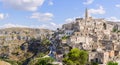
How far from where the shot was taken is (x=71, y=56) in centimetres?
4444

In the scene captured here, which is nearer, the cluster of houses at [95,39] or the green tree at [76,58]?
the green tree at [76,58]

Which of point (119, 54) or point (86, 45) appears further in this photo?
point (86, 45)

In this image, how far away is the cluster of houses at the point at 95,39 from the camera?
5281 centimetres

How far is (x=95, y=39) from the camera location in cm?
6631

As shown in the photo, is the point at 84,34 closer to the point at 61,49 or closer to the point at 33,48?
the point at 61,49

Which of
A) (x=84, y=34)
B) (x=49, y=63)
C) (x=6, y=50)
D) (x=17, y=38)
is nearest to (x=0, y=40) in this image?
(x=17, y=38)

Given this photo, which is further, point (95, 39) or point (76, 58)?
point (95, 39)

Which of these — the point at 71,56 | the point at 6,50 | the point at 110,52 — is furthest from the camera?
the point at 6,50

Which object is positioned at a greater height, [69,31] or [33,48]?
[69,31]

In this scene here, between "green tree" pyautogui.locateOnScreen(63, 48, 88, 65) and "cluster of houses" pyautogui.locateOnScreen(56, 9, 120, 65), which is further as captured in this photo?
"cluster of houses" pyautogui.locateOnScreen(56, 9, 120, 65)

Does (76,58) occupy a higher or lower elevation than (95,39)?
lower

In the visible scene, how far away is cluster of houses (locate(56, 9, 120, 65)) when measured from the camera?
52.8 meters

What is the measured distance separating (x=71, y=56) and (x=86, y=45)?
56.8 ft

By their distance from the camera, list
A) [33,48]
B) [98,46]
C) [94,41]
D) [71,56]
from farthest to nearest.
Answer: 1. [33,48]
2. [94,41]
3. [98,46]
4. [71,56]
